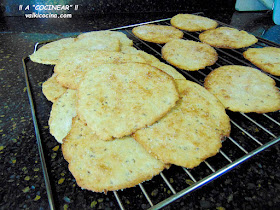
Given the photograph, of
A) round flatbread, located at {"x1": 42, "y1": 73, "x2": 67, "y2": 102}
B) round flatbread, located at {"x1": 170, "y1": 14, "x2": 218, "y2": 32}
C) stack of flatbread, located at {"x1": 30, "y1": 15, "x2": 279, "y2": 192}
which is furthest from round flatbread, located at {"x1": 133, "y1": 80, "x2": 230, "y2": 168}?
round flatbread, located at {"x1": 170, "y1": 14, "x2": 218, "y2": 32}

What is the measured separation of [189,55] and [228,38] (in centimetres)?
51

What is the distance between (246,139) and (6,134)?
1231 millimetres

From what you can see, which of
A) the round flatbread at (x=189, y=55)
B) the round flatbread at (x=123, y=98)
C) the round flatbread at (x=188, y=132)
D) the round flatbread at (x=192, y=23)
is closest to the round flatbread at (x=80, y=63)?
the round flatbread at (x=123, y=98)

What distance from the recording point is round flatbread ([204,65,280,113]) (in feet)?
3.94

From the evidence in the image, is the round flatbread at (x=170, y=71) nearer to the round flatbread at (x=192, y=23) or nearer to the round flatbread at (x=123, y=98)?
the round flatbread at (x=123, y=98)

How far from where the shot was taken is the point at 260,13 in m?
2.72

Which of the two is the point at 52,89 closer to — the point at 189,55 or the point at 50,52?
the point at 50,52

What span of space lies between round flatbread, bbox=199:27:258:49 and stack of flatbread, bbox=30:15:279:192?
1.66ft

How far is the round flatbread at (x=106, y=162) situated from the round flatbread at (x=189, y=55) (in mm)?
797

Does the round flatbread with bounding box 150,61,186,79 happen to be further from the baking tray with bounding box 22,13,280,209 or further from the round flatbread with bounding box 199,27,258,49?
the round flatbread with bounding box 199,27,258,49

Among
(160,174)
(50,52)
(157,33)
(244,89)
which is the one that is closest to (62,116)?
(160,174)

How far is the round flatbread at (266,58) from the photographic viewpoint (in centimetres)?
149

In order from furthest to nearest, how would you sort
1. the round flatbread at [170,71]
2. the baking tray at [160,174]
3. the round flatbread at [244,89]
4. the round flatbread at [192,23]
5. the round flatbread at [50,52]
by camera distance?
1. the round flatbread at [192,23]
2. the round flatbread at [50,52]
3. the round flatbread at [170,71]
4. the round flatbread at [244,89]
5. the baking tray at [160,174]

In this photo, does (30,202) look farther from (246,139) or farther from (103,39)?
(103,39)
